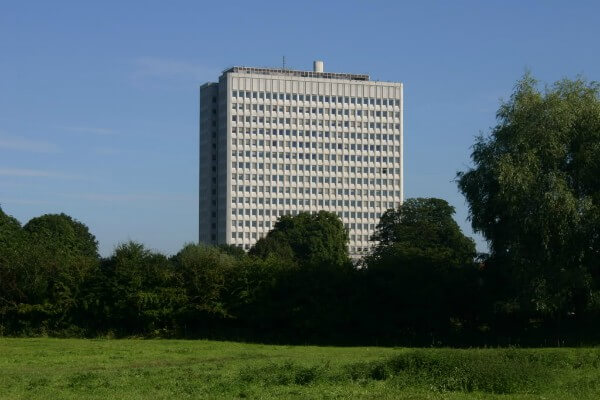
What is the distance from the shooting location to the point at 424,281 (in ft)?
186

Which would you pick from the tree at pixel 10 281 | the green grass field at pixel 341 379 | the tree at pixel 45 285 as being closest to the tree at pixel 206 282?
the tree at pixel 45 285

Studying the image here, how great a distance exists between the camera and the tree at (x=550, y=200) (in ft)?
156

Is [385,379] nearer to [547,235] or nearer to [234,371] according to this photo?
[234,371]

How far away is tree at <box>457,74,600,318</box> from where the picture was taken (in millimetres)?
47500

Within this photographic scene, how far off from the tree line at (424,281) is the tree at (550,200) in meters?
0.07

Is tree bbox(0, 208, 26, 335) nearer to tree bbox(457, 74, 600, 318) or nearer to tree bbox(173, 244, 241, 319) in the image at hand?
tree bbox(173, 244, 241, 319)

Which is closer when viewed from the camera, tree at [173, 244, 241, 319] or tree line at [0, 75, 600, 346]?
tree line at [0, 75, 600, 346]

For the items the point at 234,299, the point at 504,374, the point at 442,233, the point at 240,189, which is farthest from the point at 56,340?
the point at 240,189

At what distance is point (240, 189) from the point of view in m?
199

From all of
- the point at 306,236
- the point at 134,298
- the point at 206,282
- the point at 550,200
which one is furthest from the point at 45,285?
the point at 306,236

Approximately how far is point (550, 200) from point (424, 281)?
Result: 11776 millimetres

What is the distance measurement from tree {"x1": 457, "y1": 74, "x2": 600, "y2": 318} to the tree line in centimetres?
7

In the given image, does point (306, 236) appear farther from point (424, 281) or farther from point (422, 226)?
point (424, 281)

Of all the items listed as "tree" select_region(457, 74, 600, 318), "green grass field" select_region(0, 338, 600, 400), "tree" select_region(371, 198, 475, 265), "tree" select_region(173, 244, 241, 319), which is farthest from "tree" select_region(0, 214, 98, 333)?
"tree" select_region(371, 198, 475, 265)
